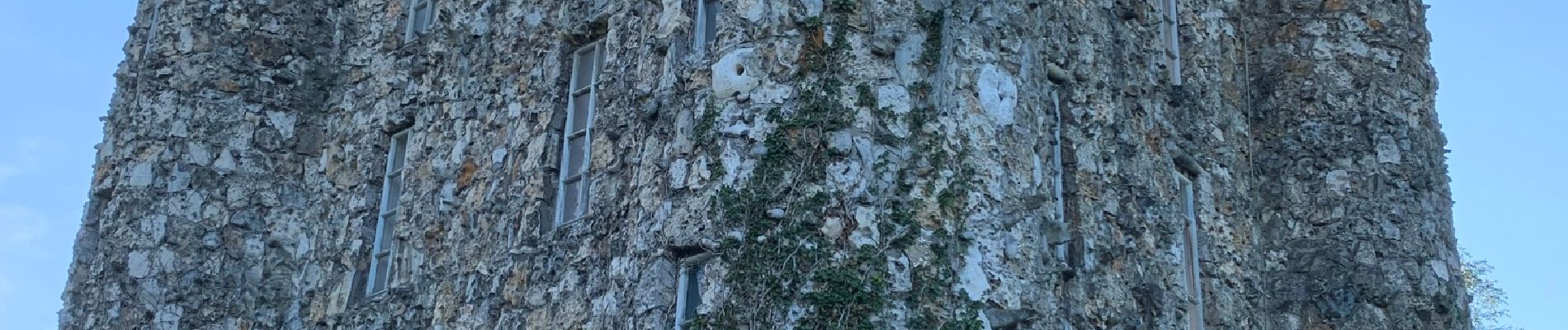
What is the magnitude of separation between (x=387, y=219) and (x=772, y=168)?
15.0 feet

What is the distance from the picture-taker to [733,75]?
10.4 metres

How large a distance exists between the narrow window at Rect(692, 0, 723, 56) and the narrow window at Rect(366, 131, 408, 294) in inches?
Answer: 132

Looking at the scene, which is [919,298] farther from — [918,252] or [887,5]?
[887,5]

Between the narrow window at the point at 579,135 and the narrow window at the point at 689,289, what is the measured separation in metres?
1.52

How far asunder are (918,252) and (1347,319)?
21.4ft

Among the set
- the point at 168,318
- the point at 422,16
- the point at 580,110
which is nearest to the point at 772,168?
the point at 580,110

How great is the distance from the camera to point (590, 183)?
11.7 metres

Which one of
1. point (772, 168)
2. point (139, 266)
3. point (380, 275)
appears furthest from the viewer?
point (139, 266)

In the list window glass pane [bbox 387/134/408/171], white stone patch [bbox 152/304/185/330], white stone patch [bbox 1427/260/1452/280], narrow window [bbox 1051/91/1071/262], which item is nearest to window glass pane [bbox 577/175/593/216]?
window glass pane [bbox 387/134/408/171]

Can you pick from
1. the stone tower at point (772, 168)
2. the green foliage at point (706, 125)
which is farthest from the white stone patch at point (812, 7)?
the green foliage at point (706, 125)

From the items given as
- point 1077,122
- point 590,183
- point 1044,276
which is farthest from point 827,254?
point 1077,122

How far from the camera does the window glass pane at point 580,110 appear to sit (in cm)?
1217

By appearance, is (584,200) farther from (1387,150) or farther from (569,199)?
(1387,150)

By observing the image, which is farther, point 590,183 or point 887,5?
point 590,183
